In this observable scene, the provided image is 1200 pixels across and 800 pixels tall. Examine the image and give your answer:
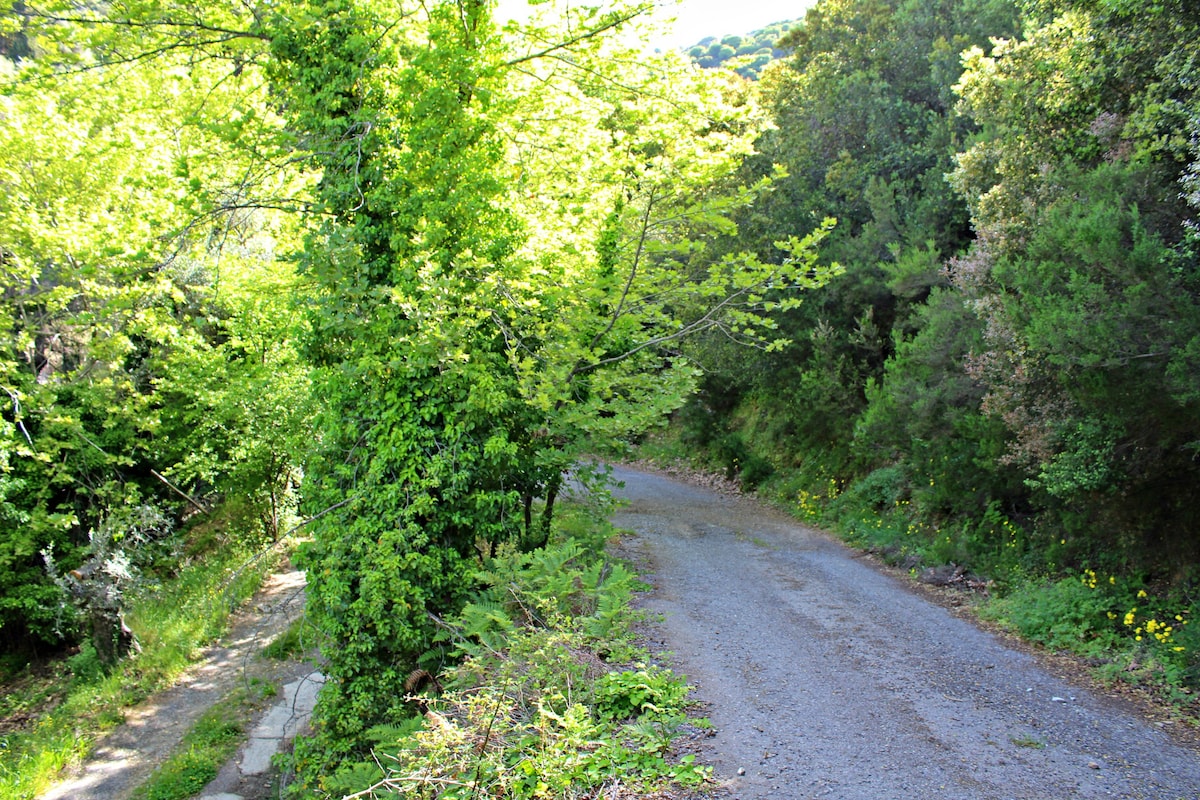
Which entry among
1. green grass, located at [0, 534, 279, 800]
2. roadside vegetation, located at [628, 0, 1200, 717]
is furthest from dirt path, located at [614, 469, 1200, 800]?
green grass, located at [0, 534, 279, 800]

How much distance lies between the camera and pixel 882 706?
633 centimetres

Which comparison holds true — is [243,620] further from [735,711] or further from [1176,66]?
Answer: [1176,66]

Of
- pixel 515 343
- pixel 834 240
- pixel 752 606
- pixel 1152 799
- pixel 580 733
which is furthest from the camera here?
pixel 834 240

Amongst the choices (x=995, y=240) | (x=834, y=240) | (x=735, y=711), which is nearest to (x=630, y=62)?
(x=995, y=240)

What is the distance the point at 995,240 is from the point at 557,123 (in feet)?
18.8

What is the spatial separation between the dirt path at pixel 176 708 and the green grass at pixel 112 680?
9.4 inches

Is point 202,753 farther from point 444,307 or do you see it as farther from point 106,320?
point 106,320

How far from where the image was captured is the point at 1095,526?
9438 millimetres

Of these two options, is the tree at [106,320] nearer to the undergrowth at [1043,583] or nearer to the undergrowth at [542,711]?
the undergrowth at [542,711]

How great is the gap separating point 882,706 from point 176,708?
979 cm

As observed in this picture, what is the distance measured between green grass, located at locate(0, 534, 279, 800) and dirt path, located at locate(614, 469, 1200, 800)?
6970 mm

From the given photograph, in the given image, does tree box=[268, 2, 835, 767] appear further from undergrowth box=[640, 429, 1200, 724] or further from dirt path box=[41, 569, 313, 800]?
undergrowth box=[640, 429, 1200, 724]

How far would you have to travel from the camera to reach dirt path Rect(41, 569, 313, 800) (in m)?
9.80

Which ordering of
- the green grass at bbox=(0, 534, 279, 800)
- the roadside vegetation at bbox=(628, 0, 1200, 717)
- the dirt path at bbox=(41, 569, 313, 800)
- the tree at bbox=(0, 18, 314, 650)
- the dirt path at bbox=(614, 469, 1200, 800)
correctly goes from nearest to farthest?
the dirt path at bbox=(614, 469, 1200, 800) < the roadside vegetation at bbox=(628, 0, 1200, 717) < the dirt path at bbox=(41, 569, 313, 800) < the green grass at bbox=(0, 534, 279, 800) < the tree at bbox=(0, 18, 314, 650)
